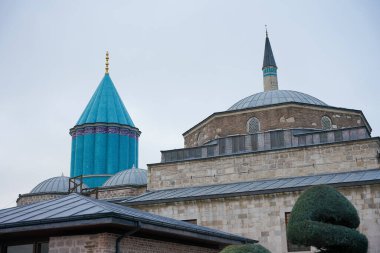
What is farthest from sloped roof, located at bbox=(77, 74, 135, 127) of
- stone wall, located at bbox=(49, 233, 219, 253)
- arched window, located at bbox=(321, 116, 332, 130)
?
stone wall, located at bbox=(49, 233, 219, 253)

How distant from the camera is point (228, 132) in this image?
22.8 metres

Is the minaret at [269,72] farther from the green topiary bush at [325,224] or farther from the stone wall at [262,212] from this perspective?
the green topiary bush at [325,224]

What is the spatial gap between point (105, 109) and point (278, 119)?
1668 centimetres

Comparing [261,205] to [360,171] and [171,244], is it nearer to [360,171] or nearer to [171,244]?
[360,171]

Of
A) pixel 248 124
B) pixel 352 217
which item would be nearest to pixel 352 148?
A: pixel 248 124

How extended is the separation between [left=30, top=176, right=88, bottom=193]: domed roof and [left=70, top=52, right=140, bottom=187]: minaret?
3.21m

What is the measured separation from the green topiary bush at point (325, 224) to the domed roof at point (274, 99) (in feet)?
38.3

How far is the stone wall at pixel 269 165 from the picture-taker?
61.0 feet

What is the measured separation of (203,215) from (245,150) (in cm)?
417

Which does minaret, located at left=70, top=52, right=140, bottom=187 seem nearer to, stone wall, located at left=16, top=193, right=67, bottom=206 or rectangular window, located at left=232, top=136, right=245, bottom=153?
stone wall, located at left=16, top=193, right=67, bottom=206

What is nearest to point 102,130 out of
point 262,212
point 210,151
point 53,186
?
point 53,186

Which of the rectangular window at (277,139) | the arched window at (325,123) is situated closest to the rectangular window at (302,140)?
the rectangular window at (277,139)

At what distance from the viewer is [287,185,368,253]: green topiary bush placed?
438 inches

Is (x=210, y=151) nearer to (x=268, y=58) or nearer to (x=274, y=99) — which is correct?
(x=274, y=99)
